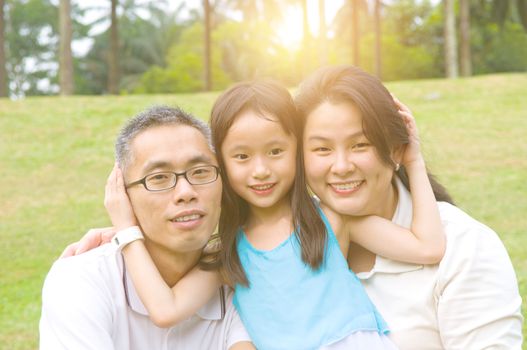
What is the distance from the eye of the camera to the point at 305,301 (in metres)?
3.08

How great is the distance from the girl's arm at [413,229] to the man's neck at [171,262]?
75 cm

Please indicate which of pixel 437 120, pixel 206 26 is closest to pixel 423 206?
pixel 437 120

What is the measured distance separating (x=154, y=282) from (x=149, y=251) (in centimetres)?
27

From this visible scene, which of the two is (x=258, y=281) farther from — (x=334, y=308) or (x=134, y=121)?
(x=134, y=121)

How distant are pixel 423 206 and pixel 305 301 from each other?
66 cm

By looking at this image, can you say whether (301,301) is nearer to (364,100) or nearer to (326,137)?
(326,137)

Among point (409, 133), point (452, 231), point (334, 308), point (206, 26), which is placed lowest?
point (334, 308)

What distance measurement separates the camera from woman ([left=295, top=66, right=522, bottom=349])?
2971 mm

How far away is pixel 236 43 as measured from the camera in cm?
4578

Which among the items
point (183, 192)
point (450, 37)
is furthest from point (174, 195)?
point (450, 37)

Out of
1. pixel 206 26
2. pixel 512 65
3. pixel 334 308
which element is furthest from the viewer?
pixel 512 65

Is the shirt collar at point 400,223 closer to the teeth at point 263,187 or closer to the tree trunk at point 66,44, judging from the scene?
the teeth at point 263,187

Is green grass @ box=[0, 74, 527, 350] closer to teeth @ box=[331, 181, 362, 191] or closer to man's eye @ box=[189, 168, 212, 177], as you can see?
teeth @ box=[331, 181, 362, 191]

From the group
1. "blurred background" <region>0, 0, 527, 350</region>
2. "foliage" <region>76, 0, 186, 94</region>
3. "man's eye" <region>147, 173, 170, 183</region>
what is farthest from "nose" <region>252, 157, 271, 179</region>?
"foliage" <region>76, 0, 186, 94</region>
